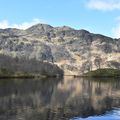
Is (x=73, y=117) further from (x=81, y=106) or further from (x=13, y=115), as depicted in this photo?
(x=81, y=106)

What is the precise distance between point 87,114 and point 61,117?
961 centimetres

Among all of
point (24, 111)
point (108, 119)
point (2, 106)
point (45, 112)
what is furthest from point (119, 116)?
point (2, 106)

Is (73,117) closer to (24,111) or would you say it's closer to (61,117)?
(61,117)

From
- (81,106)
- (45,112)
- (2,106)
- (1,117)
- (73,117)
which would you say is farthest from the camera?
(81,106)

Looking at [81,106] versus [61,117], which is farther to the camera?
[81,106]

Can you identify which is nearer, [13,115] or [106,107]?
[13,115]

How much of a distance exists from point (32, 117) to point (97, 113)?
61.1 ft

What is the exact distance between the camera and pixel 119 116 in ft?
246

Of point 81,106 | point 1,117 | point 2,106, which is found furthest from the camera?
point 81,106

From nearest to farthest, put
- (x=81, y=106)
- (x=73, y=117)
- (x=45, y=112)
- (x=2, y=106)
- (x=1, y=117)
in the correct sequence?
1. (x=1, y=117)
2. (x=73, y=117)
3. (x=45, y=112)
4. (x=2, y=106)
5. (x=81, y=106)

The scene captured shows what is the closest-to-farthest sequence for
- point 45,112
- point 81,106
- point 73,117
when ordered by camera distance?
point 73,117 → point 45,112 → point 81,106

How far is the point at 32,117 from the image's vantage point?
234 ft

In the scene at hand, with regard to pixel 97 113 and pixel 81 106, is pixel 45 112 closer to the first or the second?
pixel 97 113

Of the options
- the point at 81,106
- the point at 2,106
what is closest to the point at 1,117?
the point at 2,106
